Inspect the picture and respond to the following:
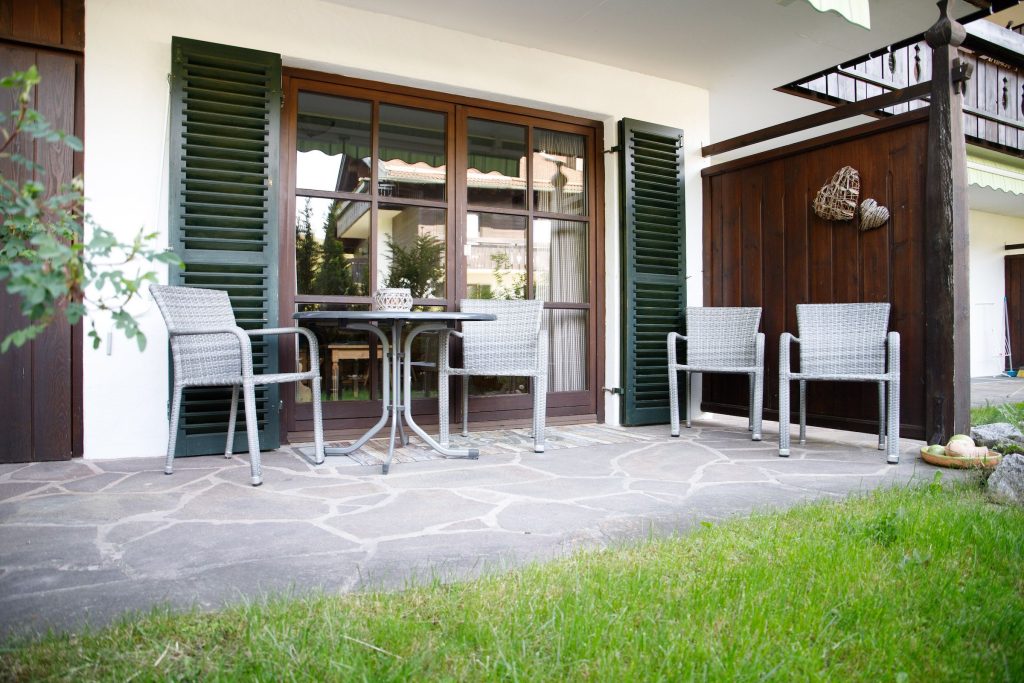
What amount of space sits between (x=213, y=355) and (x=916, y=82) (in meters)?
6.74

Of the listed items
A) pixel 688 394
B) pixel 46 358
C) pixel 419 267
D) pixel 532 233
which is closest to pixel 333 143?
pixel 419 267

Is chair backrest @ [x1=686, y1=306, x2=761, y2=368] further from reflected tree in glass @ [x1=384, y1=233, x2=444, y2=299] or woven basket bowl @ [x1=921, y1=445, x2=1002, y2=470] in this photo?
reflected tree in glass @ [x1=384, y1=233, x2=444, y2=299]

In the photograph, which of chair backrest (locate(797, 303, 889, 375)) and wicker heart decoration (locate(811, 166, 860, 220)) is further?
wicker heart decoration (locate(811, 166, 860, 220))

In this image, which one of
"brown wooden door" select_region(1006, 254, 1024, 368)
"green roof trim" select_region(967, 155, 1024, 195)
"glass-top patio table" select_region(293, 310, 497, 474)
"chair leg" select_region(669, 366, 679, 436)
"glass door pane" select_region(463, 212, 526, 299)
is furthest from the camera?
"brown wooden door" select_region(1006, 254, 1024, 368)

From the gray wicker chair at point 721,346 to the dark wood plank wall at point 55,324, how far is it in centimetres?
344

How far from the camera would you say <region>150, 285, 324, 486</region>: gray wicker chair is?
9.33 feet

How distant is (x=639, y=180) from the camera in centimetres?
477

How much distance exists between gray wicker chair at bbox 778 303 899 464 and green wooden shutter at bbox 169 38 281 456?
9.20 ft

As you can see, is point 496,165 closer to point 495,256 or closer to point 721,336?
point 495,256

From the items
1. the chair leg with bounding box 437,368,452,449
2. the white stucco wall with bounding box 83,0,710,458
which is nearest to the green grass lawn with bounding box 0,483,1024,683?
the chair leg with bounding box 437,368,452,449

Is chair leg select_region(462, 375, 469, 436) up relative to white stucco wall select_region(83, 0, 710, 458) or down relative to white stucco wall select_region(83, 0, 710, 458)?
down

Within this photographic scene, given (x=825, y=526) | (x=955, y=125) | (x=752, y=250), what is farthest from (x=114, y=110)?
(x=955, y=125)

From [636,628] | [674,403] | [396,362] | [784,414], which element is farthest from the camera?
[674,403]

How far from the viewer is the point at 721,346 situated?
4.47 meters
